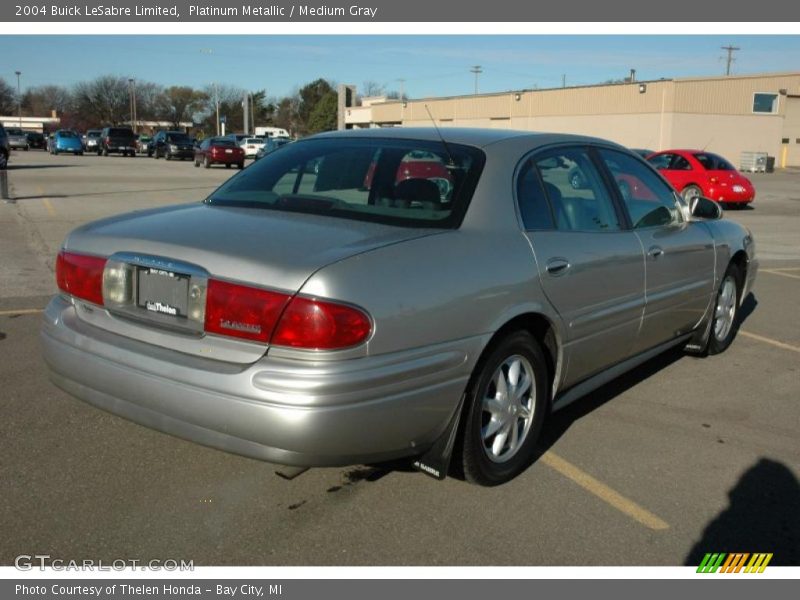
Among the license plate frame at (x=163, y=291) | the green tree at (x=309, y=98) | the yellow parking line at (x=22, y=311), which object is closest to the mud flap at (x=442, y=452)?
the license plate frame at (x=163, y=291)

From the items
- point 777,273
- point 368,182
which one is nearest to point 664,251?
point 368,182

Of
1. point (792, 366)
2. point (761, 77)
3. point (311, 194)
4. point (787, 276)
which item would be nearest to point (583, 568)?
point (311, 194)

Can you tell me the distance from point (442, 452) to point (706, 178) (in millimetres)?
18887

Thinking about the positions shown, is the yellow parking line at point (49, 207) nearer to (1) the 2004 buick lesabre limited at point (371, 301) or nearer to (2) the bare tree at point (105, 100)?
(1) the 2004 buick lesabre limited at point (371, 301)

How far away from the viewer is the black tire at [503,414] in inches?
130

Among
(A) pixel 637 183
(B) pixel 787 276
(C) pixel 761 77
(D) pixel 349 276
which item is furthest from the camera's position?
(C) pixel 761 77

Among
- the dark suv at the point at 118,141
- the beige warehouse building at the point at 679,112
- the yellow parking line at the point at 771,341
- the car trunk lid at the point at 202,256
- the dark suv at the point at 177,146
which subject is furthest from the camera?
the dark suv at the point at 118,141

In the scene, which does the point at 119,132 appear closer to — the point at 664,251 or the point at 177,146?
the point at 177,146

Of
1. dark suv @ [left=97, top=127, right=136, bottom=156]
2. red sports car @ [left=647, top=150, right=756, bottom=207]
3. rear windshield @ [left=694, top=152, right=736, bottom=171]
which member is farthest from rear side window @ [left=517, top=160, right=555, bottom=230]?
dark suv @ [left=97, top=127, right=136, bottom=156]

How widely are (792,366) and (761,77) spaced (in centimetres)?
4711

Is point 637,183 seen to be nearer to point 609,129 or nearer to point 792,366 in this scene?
point 792,366

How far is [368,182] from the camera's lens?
376 cm

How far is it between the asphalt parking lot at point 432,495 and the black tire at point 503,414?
114mm

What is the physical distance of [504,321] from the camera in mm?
3316
